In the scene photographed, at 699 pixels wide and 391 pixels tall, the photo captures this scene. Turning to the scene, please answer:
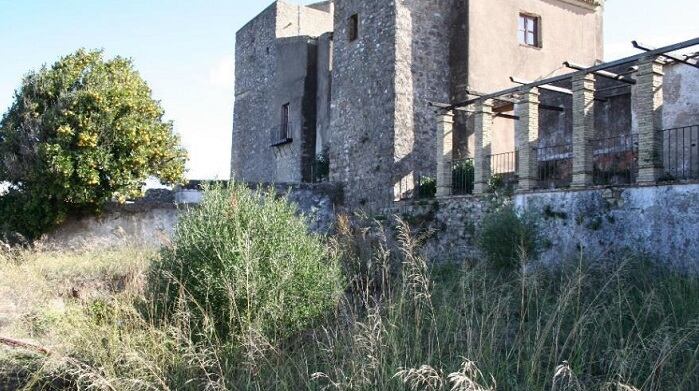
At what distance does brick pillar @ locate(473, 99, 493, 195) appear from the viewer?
13789mm

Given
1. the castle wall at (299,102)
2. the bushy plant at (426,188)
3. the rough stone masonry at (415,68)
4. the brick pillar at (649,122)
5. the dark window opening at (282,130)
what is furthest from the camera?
the dark window opening at (282,130)

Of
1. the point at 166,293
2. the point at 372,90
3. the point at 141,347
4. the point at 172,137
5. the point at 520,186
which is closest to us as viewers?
the point at 141,347

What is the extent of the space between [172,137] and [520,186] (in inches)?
315

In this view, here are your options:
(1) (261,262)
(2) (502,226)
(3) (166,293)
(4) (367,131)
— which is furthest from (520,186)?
(3) (166,293)

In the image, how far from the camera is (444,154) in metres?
14.8

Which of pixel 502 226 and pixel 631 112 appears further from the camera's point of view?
pixel 631 112

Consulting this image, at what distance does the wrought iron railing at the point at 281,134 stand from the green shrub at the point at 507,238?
11550 millimetres

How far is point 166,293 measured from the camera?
6988 mm

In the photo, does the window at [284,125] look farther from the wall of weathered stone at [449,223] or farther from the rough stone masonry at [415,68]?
the wall of weathered stone at [449,223]

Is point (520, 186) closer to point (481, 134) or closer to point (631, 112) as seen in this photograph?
point (481, 134)

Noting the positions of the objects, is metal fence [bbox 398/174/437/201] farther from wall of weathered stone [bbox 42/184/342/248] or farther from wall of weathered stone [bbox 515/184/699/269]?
wall of weathered stone [bbox 515/184/699/269]

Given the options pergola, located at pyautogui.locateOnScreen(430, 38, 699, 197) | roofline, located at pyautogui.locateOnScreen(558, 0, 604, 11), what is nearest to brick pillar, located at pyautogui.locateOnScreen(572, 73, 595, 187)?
pergola, located at pyautogui.locateOnScreen(430, 38, 699, 197)

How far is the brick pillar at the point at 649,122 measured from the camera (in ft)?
34.0

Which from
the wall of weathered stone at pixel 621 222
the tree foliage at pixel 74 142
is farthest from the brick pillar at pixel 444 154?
the tree foliage at pixel 74 142
